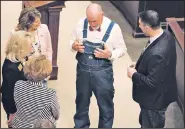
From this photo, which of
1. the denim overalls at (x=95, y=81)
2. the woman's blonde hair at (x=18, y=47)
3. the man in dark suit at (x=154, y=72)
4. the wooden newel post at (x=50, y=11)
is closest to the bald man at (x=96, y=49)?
the denim overalls at (x=95, y=81)

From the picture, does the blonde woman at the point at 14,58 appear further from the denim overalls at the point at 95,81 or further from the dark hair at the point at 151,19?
the dark hair at the point at 151,19

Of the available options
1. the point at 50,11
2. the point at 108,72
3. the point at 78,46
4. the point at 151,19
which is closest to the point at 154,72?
the point at 151,19

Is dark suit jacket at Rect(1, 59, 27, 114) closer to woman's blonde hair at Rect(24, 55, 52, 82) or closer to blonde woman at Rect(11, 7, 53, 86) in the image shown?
blonde woman at Rect(11, 7, 53, 86)

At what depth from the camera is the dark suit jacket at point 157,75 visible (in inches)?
182

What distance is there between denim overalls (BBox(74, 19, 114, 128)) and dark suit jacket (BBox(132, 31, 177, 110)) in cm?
33

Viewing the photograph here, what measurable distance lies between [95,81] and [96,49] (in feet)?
1.20

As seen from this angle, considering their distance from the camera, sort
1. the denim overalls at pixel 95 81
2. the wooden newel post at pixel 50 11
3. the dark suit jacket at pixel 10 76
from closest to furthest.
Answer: the dark suit jacket at pixel 10 76 < the denim overalls at pixel 95 81 < the wooden newel post at pixel 50 11

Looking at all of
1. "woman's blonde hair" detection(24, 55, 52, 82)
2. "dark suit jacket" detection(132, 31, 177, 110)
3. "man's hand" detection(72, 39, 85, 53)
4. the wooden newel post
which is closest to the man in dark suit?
"dark suit jacket" detection(132, 31, 177, 110)

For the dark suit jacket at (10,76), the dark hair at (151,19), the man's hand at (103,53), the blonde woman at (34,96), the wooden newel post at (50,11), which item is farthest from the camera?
the wooden newel post at (50,11)

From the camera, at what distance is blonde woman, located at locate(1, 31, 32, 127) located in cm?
461

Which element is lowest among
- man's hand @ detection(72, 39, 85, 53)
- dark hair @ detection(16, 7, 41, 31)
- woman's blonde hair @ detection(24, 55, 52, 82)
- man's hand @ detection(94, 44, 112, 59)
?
woman's blonde hair @ detection(24, 55, 52, 82)

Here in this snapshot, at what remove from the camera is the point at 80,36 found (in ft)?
16.5

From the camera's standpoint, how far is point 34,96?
4238 mm

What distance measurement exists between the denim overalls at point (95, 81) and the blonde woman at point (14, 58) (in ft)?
2.06
